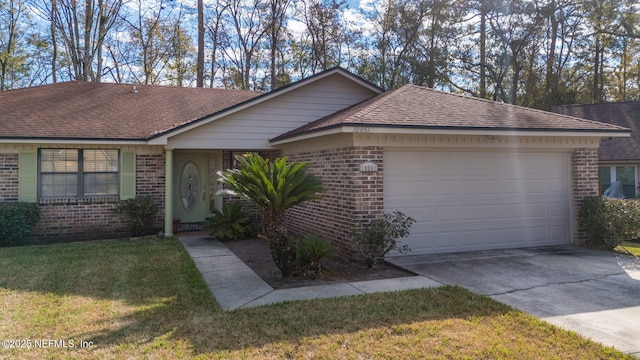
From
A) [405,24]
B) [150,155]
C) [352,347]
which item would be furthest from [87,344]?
[405,24]

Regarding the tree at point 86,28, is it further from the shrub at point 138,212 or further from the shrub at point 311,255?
the shrub at point 311,255

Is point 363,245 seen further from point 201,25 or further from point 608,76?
point 608,76

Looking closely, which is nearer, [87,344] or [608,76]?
[87,344]

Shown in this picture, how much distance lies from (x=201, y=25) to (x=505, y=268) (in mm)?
20699

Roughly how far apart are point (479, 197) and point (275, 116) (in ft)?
18.4

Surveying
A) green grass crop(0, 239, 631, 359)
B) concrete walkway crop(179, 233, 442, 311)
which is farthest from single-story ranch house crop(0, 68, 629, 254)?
green grass crop(0, 239, 631, 359)

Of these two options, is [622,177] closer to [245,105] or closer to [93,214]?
[245,105]

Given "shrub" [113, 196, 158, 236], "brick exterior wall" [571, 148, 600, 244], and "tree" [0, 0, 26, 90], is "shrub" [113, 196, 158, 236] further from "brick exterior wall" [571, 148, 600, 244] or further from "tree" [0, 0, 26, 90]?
"tree" [0, 0, 26, 90]

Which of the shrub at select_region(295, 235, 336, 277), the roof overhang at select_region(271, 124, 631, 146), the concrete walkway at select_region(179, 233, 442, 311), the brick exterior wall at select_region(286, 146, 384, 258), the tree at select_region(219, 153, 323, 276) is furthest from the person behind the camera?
the brick exterior wall at select_region(286, 146, 384, 258)

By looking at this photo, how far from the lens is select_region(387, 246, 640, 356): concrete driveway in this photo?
465 centimetres

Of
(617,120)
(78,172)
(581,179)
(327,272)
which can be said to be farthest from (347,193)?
(617,120)

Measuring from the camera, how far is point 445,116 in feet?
27.8

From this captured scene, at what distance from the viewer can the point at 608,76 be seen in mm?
30422

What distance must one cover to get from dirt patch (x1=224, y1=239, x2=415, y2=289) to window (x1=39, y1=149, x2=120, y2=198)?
460 cm
